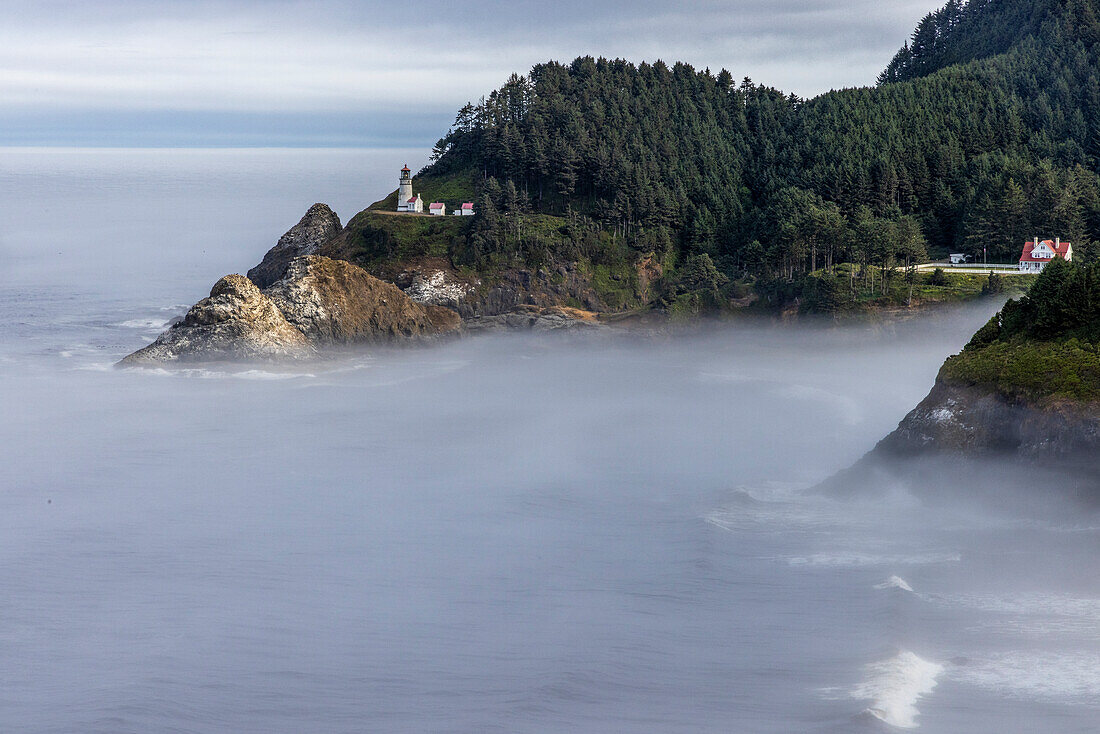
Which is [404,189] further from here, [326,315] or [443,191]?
[326,315]

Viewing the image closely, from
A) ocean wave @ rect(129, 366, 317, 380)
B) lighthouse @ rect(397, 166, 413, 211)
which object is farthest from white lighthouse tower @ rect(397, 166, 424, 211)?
ocean wave @ rect(129, 366, 317, 380)

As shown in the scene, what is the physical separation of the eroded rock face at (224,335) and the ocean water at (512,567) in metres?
3.98

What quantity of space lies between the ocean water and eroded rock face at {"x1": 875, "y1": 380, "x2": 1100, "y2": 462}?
66.7 inches

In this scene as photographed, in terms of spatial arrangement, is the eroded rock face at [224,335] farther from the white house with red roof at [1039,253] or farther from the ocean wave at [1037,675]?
the white house with red roof at [1039,253]

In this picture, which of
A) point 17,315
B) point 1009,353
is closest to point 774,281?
point 1009,353

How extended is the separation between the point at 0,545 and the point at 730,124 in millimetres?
106618

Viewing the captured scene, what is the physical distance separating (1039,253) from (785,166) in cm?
3392

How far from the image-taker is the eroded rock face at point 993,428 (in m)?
42.0

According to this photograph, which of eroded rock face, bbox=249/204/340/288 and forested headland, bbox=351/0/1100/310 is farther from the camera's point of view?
eroded rock face, bbox=249/204/340/288

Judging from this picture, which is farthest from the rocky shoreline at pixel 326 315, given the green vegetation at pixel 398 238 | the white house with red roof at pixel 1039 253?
the white house with red roof at pixel 1039 253

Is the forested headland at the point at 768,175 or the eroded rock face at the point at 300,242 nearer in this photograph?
the forested headland at the point at 768,175

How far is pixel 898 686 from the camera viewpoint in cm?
2928

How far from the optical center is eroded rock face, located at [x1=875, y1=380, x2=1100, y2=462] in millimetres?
41969

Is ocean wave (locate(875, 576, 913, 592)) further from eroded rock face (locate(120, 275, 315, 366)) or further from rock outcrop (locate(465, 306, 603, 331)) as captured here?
rock outcrop (locate(465, 306, 603, 331))
